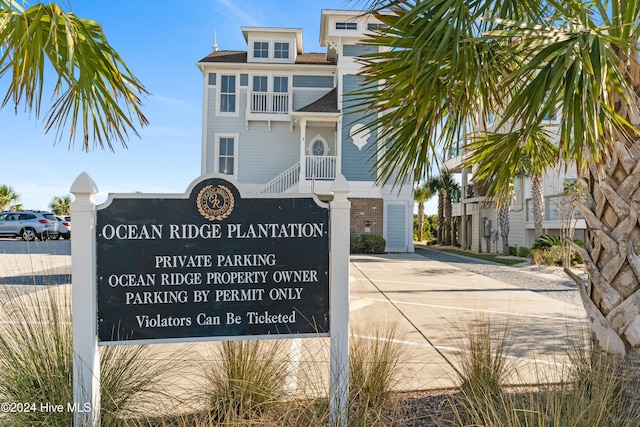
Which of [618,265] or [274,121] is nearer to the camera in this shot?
[618,265]

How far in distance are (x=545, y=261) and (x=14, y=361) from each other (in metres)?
18.4

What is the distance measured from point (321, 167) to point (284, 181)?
2039mm

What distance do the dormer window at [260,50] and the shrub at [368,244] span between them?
1058cm

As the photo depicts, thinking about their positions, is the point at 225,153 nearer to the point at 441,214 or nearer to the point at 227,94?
the point at 227,94

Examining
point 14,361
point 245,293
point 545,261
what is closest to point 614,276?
point 245,293

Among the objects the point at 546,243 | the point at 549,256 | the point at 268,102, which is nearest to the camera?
the point at 549,256

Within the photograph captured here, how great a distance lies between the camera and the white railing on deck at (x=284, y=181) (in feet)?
74.6

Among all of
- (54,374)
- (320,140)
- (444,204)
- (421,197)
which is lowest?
(54,374)

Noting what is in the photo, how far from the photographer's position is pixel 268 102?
24.3 m

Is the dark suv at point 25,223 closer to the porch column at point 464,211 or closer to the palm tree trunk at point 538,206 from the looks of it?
the palm tree trunk at point 538,206

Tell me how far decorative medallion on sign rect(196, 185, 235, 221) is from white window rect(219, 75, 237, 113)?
71.9 feet

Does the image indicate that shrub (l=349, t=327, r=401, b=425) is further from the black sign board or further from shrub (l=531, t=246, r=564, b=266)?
shrub (l=531, t=246, r=564, b=266)

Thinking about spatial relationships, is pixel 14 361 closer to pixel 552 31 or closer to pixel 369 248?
pixel 552 31

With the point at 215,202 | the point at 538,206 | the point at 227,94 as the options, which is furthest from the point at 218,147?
the point at 215,202
